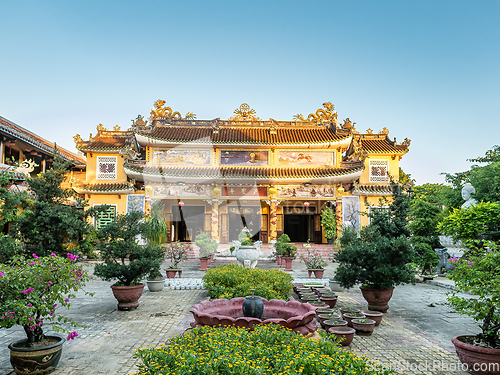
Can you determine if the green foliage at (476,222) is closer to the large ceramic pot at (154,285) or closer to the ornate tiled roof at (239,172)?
the ornate tiled roof at (239,172)

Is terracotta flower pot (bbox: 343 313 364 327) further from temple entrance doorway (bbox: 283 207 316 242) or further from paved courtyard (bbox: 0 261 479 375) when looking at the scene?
A: temple entrance doorway (bbox: 283 207 316 242)

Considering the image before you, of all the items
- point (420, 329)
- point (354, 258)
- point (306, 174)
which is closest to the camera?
point (420, 329)

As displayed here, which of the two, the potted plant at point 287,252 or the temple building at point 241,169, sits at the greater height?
the temple building at point 241,169

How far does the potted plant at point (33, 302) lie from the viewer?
13.0ft

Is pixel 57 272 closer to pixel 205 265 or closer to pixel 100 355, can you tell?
pixel 100 355

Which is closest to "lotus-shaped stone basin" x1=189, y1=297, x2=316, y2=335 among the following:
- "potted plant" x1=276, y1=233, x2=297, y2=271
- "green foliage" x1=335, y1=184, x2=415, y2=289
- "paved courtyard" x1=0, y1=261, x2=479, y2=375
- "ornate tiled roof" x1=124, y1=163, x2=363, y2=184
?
"paved courtyard" x1=0, y1=261, x2=479, y2=375

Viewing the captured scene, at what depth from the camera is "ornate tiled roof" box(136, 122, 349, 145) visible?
20391 millimetres

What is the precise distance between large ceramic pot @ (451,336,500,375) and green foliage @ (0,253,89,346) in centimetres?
522

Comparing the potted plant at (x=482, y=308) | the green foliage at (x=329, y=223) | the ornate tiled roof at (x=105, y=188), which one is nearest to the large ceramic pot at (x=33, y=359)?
the potted plant at (x=482, y=308)

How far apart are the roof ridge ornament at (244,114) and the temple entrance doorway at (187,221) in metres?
6.83

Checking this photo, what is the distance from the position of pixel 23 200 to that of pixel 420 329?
8.59 meters

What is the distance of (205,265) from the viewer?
560 inches

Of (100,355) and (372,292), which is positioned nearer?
(100,355)

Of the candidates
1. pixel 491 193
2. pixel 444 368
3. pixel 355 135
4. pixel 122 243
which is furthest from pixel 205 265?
pixel 355 135
